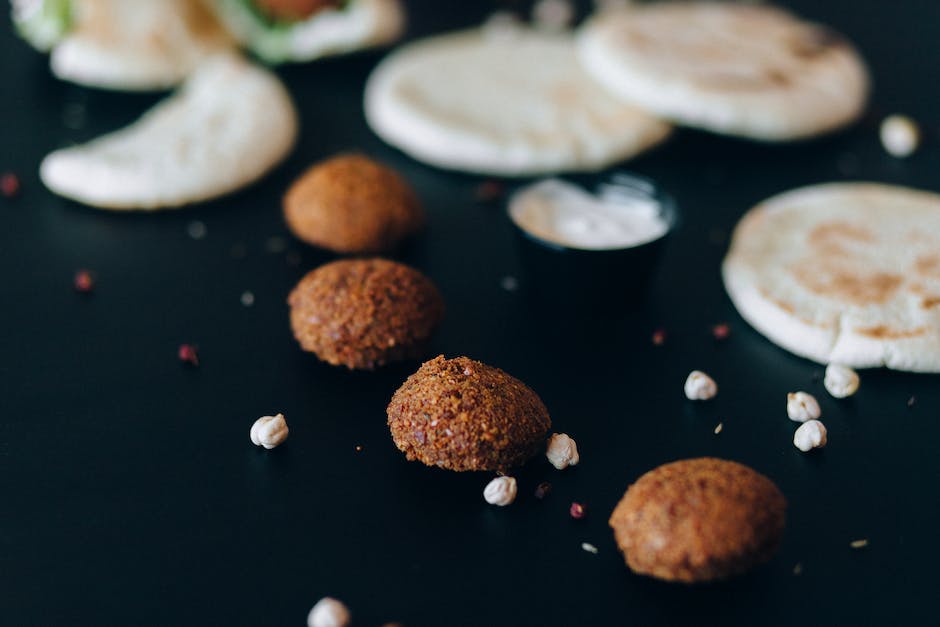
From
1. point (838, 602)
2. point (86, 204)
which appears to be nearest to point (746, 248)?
point (838, 602)

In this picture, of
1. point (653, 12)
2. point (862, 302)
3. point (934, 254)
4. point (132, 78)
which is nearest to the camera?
point (862, 302)

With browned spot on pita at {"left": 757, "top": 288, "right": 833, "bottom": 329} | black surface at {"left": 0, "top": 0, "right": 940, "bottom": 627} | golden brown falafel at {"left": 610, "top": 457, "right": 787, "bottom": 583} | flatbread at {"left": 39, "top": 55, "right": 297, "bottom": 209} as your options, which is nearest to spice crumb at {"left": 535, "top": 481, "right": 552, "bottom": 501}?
black surface at {"left": 0, "top": 0, "right": 940, "bottom": 627}

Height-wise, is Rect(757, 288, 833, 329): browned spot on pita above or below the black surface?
above

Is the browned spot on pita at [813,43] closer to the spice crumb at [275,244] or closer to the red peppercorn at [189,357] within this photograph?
the spice crumb at [275,244]

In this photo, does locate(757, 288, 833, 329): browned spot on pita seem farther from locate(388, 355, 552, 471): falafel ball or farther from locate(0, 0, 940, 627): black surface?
locate(388, 355, 552, 471): falafel ball

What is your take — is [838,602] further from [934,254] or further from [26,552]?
[26,552]

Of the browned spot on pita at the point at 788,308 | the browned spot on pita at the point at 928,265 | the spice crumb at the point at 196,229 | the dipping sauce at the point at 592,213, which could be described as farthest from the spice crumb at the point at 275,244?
the browned spot on pita at the point at 928,265
